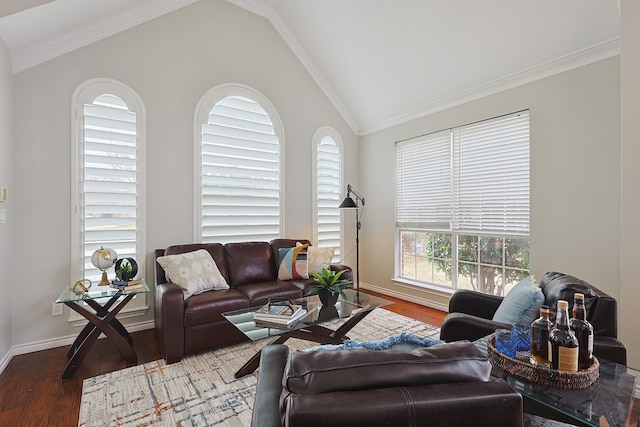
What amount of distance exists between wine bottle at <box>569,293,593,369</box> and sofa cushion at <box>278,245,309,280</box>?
8.72 ft

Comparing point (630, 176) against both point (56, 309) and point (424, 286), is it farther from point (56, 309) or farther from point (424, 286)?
point (56, 309)

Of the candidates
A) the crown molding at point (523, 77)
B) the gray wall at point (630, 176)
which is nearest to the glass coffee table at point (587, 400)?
the gray wall at point (630, 176)

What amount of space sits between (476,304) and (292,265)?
1972 millimetres

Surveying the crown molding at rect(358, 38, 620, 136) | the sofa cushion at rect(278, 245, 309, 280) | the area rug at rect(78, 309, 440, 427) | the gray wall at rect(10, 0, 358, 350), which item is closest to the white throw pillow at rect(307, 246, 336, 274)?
the sofa cushion at rect(278, 245, 309, 280)

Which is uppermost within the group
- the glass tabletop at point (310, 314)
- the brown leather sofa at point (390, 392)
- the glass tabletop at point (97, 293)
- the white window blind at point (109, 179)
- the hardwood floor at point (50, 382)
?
the white window blind at point (109, 179)

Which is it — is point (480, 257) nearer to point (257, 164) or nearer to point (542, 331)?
point (542, 331)

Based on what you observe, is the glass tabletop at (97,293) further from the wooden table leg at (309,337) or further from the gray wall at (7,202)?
the wooden table leg at (309,337)

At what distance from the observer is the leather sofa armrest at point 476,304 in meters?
2.39

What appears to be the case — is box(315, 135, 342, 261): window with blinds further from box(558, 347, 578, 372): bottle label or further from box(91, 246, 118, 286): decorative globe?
box(558, 347, 578, 372): bottle label

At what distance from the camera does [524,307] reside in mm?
1816

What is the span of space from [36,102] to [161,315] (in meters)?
2.26

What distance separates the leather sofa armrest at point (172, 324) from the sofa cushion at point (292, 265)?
126 cm

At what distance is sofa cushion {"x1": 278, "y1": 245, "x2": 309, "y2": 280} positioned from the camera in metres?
3.66

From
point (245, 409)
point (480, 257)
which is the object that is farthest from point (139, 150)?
point (480, 257)
